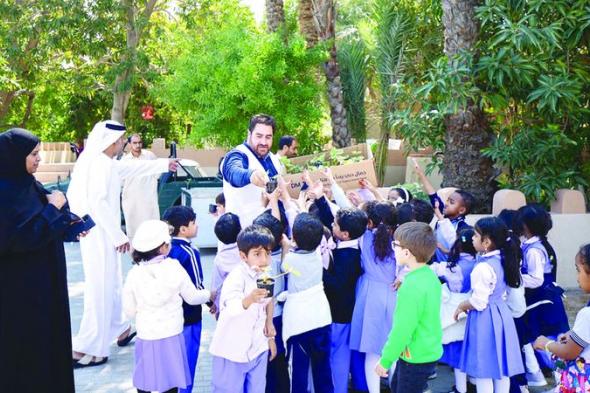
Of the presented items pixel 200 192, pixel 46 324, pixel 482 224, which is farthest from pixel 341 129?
pixel 46 324

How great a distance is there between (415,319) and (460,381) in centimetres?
158

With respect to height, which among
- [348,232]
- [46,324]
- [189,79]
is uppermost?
[189,79]

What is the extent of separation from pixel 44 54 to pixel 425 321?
14329 mm

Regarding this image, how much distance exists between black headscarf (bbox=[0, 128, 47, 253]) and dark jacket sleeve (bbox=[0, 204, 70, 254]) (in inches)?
1.0

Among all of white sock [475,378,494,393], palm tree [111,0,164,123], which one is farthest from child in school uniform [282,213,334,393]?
palm tree [111,0,164,123]

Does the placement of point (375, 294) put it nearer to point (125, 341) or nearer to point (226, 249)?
point (226, 249)

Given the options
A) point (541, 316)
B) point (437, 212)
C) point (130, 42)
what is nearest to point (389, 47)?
point (437, 212)

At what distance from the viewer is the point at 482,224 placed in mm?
4688

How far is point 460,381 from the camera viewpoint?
16.5 ft

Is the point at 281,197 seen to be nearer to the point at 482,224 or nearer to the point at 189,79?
the point at 482,224

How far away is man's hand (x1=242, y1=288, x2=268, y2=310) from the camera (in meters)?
3.82

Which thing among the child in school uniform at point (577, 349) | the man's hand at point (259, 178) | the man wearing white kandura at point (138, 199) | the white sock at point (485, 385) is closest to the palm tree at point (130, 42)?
the man wearing white kandura at point (138, 199)

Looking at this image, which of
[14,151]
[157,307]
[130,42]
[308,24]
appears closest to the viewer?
[14,151]

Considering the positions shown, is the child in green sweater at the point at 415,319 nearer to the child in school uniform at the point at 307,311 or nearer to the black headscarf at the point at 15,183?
the child in school uniform at the point at 307,311
